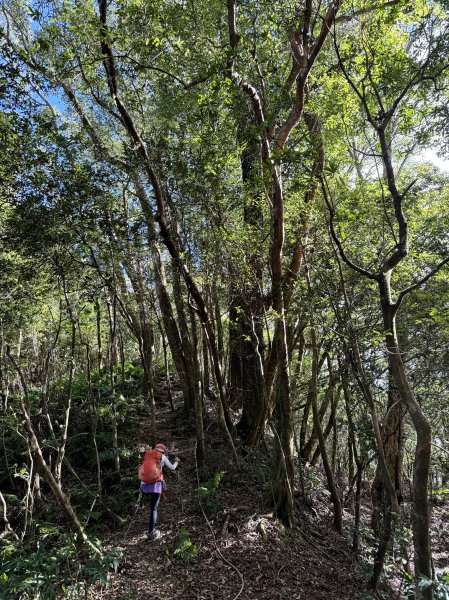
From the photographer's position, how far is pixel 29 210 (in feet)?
20.2

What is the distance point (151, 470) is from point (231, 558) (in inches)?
74.8

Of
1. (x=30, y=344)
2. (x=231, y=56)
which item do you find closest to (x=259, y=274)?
(x=231, y=56)

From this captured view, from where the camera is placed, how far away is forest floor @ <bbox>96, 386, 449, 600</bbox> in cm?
543

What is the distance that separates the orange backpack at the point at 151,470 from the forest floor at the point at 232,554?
90 cm

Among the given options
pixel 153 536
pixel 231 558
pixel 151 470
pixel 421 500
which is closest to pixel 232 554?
pixel 231 558

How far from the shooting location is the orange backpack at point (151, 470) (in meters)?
6.81

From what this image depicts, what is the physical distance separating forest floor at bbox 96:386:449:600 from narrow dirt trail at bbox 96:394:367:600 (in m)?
0.01

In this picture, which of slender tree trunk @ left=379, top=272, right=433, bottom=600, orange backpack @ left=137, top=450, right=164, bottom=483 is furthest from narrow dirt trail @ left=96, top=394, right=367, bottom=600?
slender tree trunk @ left=379, top=272, right=433, bottom=600

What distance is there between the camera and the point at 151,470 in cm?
685

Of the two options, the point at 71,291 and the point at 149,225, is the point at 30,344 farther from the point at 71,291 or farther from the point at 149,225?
the point at 149,225

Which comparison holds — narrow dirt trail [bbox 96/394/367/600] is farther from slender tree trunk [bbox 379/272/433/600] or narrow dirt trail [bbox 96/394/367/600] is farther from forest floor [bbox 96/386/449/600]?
slender tree trunk [bbox 379/272/433/600]

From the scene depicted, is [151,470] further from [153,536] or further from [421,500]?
[421,500]

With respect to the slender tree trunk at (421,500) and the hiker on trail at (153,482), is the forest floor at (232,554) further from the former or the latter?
the slender tree trunk at (421,500)

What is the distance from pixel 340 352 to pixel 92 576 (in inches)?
193
